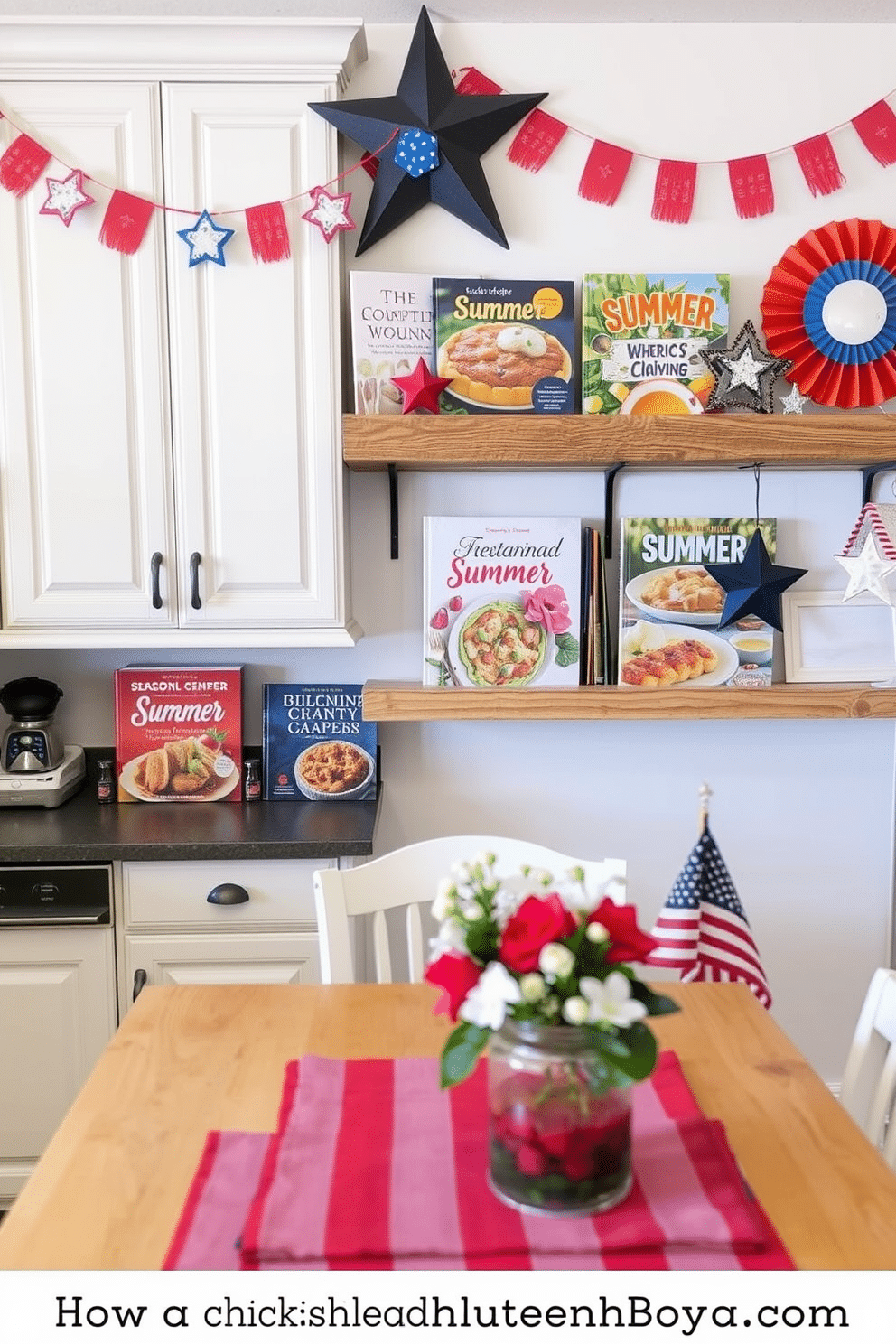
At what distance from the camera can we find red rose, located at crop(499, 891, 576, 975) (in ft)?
3.25

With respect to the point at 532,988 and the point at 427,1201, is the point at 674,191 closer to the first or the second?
the point at 532,988

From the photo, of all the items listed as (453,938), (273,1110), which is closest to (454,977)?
(453,938)

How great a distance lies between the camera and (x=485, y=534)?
99.0 inches

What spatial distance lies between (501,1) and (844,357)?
41.7 inches

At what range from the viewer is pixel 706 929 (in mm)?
1716

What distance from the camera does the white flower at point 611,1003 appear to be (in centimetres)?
97

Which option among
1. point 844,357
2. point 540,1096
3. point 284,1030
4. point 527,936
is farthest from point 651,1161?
point 844,357

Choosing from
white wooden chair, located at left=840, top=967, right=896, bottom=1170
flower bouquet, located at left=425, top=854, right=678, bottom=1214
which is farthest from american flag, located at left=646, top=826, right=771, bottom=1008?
flower bouquet, located at left=425, top=854, right=678, bottom=1214

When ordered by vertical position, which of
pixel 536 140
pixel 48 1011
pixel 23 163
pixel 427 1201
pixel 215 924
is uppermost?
pixel 536 140

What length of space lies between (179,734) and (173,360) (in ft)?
2.71

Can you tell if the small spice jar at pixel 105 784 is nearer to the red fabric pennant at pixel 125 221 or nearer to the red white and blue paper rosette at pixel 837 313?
the red fabric pennant at pixel 125 221

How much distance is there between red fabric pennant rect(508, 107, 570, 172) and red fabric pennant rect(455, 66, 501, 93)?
4.2 inches

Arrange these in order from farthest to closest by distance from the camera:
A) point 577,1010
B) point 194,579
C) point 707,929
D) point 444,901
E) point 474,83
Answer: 1. point 474,83
2. point 194,579
3. point 707,929
4. point 444,901
5. point 577,1010
